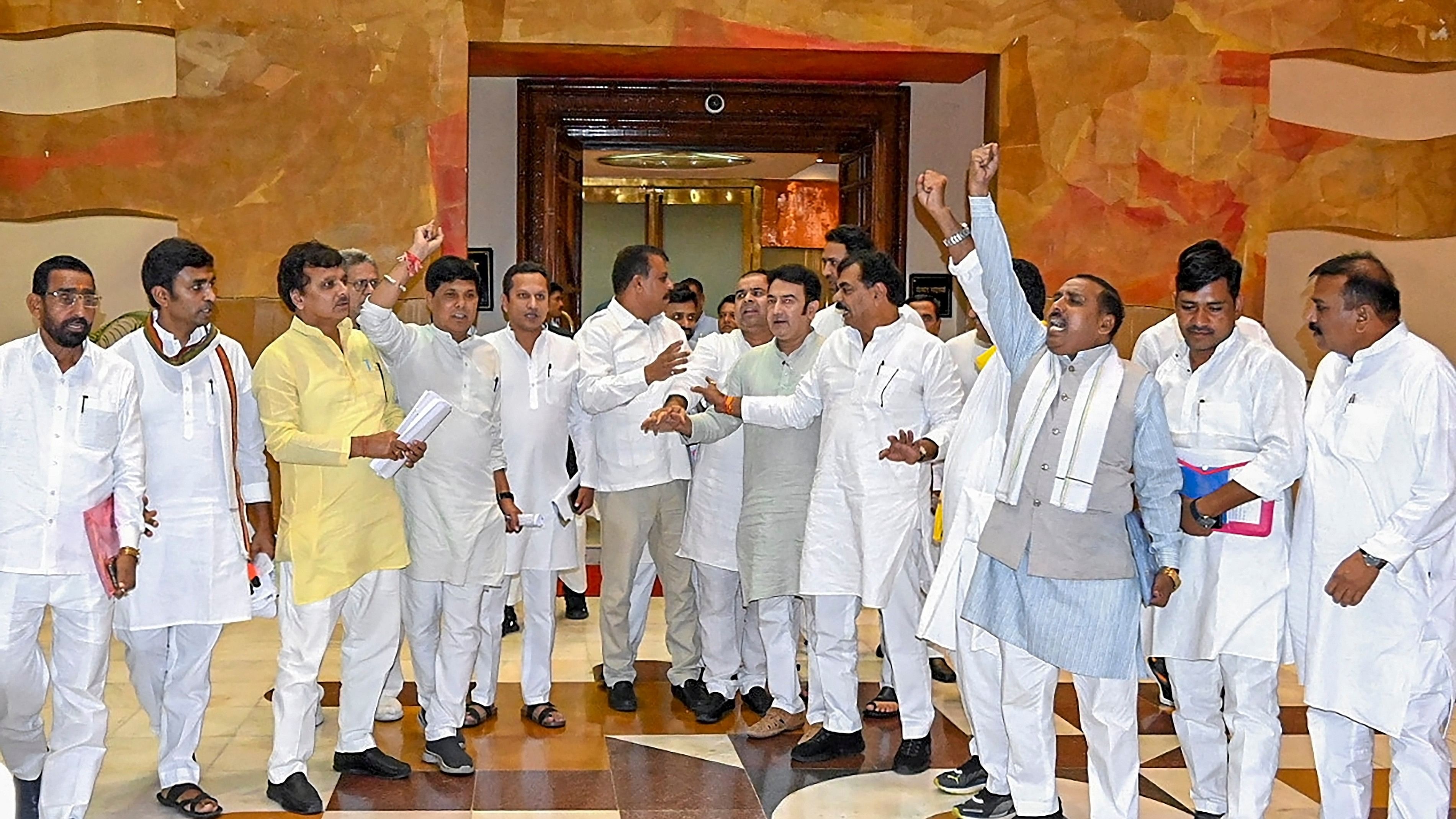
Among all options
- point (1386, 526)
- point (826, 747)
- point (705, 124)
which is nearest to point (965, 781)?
point (826, 747)

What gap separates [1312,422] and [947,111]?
604 cm

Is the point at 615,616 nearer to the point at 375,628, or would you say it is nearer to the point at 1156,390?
the point at 375,628

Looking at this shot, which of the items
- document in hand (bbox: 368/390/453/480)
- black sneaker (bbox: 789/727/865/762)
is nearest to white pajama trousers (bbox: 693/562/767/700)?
black sneaker (bbox: 789/727/865/762)

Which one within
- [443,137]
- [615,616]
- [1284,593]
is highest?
[443,137]

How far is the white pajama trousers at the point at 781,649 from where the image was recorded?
5047 mm

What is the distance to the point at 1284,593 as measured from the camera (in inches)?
151

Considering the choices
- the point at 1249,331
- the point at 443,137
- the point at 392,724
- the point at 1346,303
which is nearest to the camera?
the point at 1346,303

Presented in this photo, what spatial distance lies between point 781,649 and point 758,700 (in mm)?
483

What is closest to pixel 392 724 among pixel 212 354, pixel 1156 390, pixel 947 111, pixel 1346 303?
pixel 212 354

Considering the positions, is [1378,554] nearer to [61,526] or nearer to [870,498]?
[870,498]

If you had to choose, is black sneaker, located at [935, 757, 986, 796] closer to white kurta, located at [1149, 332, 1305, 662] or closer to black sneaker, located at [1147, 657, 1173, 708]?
white kurta, located at [1149, 332, 1305, 662]

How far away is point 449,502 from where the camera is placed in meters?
4.70

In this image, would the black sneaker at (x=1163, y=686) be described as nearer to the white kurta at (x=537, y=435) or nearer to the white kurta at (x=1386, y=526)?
the white kurta at (x=1386, y=526)

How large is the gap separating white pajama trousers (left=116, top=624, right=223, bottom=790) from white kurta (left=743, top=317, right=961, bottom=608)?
196cm
